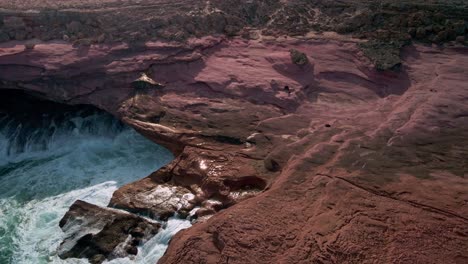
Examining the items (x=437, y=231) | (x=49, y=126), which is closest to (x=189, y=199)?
(x=437, y=231)

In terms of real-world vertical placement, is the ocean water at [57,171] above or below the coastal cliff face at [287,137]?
below

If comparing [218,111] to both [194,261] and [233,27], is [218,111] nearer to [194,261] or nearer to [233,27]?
[233,27]

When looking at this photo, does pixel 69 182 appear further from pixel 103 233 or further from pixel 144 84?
pixel 144 84

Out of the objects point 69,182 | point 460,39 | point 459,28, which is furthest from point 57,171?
point 459,28

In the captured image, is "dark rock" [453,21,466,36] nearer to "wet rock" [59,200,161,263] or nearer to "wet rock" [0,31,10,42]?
"wet rock" [59,200,161,263]

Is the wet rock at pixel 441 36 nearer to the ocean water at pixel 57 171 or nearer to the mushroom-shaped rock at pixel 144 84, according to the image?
the mushroom-shaped rock at pixel 144 84

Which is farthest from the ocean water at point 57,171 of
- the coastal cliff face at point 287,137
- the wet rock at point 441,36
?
the wet rock at point 441,36
